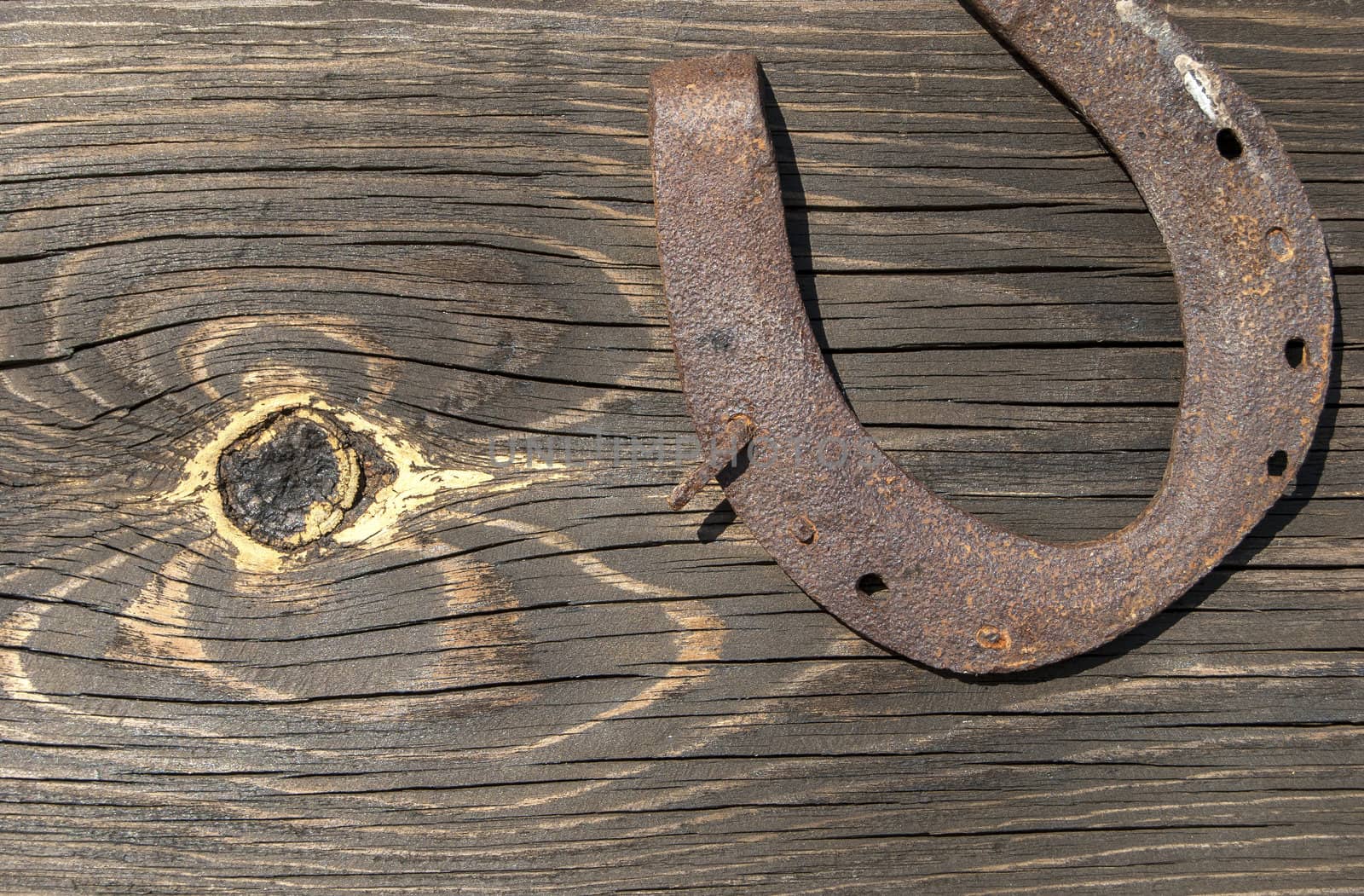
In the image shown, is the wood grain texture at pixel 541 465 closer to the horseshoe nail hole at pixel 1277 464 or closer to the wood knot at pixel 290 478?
the wood knot at pixel 290 478

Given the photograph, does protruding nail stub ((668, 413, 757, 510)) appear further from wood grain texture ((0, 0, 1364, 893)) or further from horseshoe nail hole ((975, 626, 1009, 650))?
horseshoe nail hole ((975, 626, 1009, 650))

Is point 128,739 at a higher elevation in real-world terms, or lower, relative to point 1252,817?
higher

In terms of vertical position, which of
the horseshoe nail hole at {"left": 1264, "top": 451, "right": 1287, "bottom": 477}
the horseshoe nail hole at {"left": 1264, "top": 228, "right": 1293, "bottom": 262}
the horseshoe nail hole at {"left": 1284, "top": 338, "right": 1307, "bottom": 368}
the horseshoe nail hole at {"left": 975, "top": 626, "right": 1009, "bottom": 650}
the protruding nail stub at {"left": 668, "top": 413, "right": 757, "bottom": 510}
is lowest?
the horseshoe nail hole at {"left": 975, "top": 626, "right": 1009, "bottom": 650}

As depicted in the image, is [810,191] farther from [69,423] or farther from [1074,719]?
[69,423]

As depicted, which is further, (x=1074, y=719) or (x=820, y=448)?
(x=1074, y=719)

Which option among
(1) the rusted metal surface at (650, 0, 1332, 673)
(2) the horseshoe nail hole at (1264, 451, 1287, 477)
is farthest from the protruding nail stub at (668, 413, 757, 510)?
(2) the horseshoe nail hole at (1264, 451, 1287, 477)

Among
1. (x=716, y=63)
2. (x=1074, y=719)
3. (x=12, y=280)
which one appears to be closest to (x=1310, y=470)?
(x=1074, y=719)
